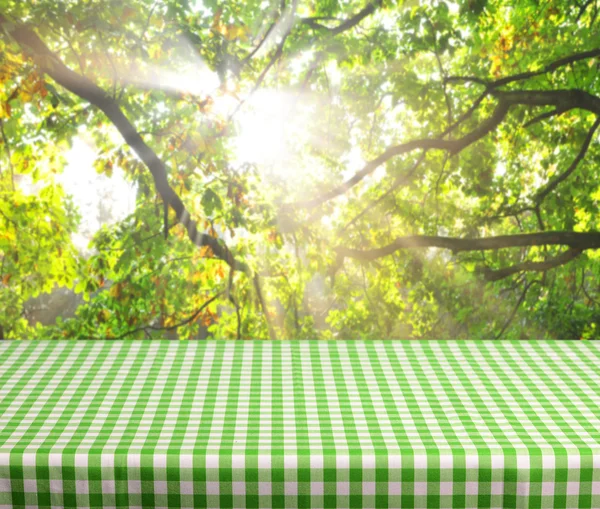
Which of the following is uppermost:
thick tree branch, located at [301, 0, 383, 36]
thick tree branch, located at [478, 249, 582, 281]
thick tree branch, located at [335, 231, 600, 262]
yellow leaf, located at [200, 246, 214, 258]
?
thick tree branch, located at [301, 0, 383, 36]

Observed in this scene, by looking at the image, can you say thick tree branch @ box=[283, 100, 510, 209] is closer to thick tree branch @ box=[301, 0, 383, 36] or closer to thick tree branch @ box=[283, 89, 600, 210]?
thick tree branch @ box=[283, 89, 600, 210]

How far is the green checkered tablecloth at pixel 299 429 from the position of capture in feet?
4.31

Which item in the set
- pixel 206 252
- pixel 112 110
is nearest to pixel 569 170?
pixel 206 252

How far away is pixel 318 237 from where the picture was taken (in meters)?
3.13

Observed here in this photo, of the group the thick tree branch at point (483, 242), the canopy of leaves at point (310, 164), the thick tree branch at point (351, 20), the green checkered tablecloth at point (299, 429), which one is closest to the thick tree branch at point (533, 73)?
the canopy of leaves at point (310, 164)

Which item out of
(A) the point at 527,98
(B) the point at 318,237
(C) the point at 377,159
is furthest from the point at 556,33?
(B) the point at 318,237

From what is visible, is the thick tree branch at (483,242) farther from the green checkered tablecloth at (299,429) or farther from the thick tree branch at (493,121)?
the green checkered tablecloth at (299,429)

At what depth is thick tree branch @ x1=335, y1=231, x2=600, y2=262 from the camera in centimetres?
315

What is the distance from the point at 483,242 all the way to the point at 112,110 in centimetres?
162

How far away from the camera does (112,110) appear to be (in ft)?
9.82

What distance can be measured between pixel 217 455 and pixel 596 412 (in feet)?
2.64

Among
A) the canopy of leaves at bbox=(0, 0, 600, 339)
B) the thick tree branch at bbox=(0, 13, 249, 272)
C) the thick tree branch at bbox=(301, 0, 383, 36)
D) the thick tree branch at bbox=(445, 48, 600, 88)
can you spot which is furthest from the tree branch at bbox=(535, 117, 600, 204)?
the thick tree branch at bbox=(0, 13, 249, 272)

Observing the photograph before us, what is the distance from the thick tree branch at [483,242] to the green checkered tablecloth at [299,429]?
124 cm

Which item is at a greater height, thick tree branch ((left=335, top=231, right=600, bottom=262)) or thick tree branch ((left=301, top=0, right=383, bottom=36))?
thick tree branch ((left=301, top=0, right=383, bottom=36))
